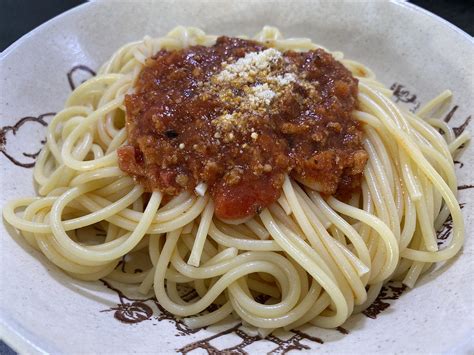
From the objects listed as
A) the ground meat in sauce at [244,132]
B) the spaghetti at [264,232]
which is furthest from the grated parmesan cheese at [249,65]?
the spaghetti at [264,232]

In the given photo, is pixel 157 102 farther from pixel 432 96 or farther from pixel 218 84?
pixel 432 96

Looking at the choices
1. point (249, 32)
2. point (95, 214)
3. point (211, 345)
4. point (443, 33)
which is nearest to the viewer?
point (211, 345)

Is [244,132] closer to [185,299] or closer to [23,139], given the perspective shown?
[185,299]

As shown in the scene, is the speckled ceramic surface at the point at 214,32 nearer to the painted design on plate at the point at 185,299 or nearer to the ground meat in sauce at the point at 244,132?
the painted design on plate at the point at 185,299

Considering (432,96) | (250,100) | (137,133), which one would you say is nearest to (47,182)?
(137,133)

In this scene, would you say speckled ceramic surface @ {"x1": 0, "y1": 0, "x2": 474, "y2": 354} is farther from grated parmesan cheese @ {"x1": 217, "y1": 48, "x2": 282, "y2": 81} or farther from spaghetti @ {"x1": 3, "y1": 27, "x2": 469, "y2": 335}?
grated parmesan cheese @ {"x1": 217, "y1": 48, "x2": 282, "y2": 81}
